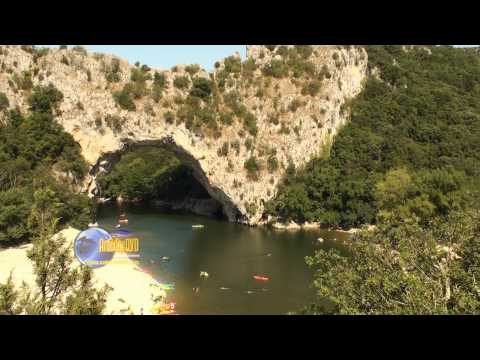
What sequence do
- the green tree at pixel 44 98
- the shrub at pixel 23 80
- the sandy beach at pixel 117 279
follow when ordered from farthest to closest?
the green tree at pixel 44 98 < the shrub at pixel 23 80 < the sandy beach at pixel 117 279

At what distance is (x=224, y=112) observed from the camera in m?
52.2

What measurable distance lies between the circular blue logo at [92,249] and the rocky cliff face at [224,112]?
10.0 meters

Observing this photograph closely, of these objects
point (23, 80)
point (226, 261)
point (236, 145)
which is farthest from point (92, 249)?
point (236, 145)

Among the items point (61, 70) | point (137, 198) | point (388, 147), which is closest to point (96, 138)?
point (61, 70)

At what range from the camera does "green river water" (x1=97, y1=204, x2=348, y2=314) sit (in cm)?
2630

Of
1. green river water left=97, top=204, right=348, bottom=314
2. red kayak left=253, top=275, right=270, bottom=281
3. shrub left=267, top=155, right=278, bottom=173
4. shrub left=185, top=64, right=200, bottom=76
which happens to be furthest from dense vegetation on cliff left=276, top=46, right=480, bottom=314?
shrub left=185, top=64, right=200, bottom=76

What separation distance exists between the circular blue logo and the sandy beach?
90cm

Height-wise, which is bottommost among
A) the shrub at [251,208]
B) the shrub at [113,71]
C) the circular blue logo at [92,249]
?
the shrub at [251,208]

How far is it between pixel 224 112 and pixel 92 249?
24.9m

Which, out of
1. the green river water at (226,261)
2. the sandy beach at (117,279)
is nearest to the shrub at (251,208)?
the green river water at (226,261)

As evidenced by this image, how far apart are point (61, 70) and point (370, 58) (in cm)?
4675

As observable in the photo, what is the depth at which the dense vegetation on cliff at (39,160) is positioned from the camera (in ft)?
122

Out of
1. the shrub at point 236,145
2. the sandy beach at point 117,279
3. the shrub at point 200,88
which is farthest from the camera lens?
the shrub at point 236,145

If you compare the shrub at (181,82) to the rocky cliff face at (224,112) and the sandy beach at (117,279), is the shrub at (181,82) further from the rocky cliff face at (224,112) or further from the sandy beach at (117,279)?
the sandy beach at (117,279)
